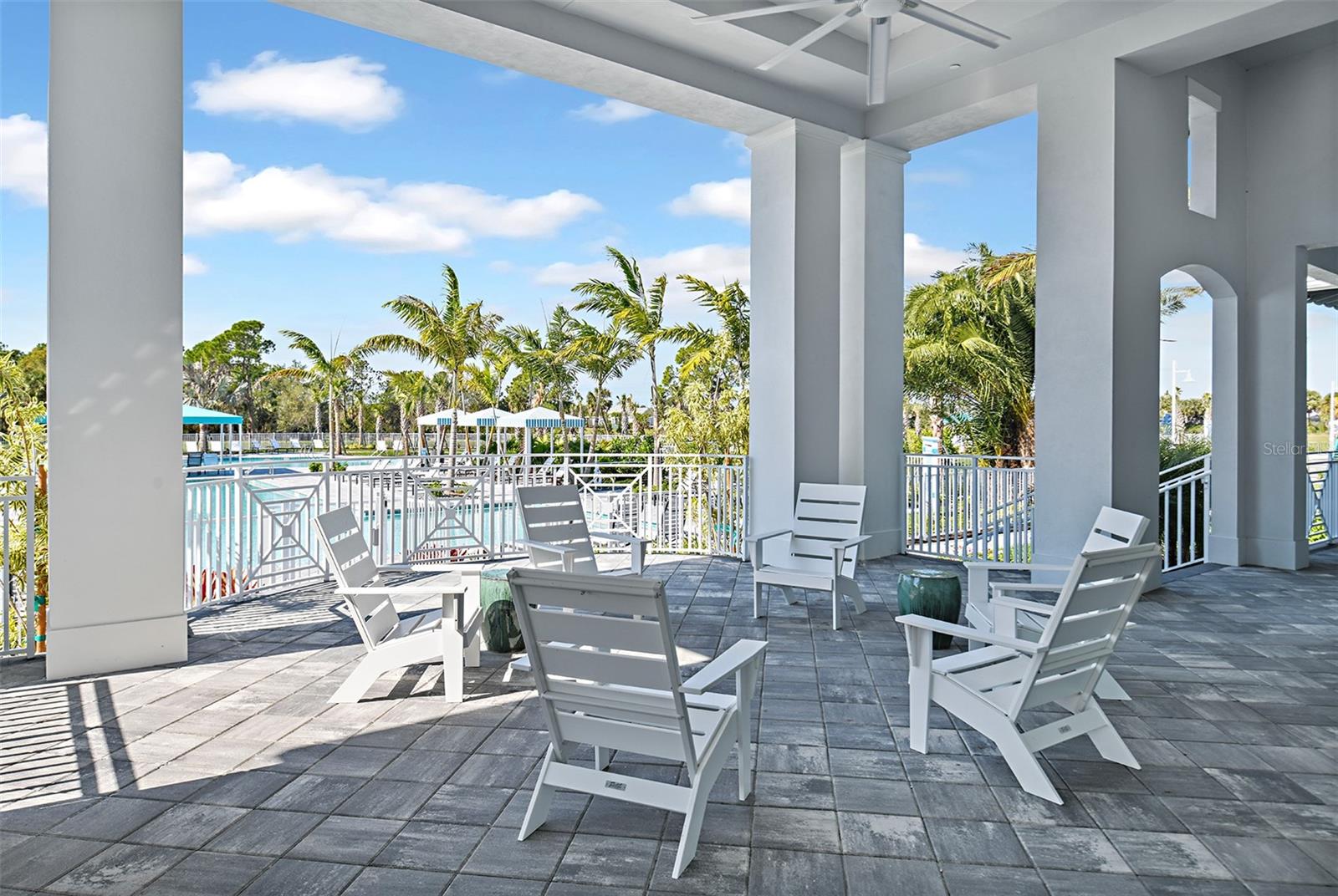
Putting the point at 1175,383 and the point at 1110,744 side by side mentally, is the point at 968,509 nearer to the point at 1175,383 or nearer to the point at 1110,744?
the point at 1110,744

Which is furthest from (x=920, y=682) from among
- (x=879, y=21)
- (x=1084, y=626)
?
(x=879, y=21)

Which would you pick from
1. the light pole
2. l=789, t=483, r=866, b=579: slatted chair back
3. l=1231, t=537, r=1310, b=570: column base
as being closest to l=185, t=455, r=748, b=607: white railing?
l=789, t=483, r=866, b=579: slatted chair back

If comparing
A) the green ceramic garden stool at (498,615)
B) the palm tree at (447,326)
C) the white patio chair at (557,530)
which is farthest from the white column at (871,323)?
the palm tree at (447,326)

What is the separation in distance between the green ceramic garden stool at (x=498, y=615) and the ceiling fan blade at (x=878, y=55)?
380 cm

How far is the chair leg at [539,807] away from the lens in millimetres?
2436

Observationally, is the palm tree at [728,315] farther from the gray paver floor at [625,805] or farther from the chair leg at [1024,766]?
the chair leg at [1024,766]

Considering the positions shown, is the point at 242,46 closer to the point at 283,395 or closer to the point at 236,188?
the point at 236,188

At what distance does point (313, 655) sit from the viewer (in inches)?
174

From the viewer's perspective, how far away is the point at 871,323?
24.6ft

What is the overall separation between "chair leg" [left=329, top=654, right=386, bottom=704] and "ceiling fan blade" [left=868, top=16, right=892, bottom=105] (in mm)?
4362

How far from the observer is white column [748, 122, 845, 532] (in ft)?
23.2

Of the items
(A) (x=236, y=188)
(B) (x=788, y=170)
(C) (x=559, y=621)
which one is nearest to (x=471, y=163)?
(A) (x=236, y=188)

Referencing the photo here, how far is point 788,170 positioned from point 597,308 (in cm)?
851

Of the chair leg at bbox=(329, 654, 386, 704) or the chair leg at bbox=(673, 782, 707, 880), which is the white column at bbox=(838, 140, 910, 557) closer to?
the chair leg at bbox=(329, 654, 386, 704)
